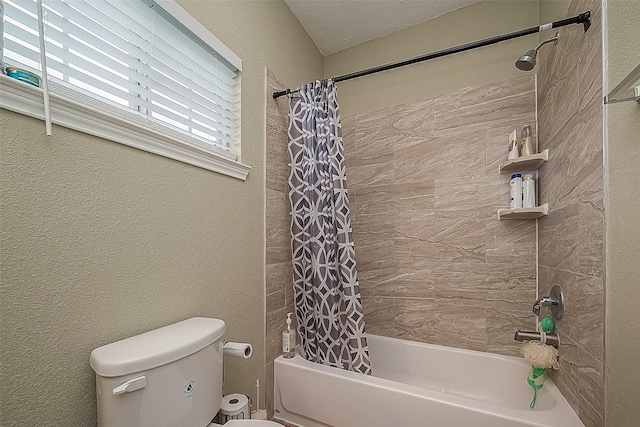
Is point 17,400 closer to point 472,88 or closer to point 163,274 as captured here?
point 163,274

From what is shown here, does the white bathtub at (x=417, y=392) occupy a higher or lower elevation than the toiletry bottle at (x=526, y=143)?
lower

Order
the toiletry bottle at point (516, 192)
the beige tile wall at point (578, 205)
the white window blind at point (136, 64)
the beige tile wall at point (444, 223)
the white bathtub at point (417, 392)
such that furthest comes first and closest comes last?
1. the beige tile wall at point (444, 223)
2. the toiletry bottle at point (516, 192)
3. the white bathtub at point (417, 392)
4. the beige tile wall at point (578, 205)
5. the white window blind at point (136, 64)

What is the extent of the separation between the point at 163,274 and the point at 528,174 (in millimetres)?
1928

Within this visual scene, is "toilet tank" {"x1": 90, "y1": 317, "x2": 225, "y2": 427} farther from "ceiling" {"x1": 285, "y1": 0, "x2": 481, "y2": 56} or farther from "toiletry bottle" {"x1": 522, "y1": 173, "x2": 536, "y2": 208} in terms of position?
"ceiling" {"x1": 285, "y1": 0, "x2": 481, "y2": 56}

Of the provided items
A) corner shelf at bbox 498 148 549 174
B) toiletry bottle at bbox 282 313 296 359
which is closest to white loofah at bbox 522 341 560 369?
corner shelf at bbox 498 148 549 174

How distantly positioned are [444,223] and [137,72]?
72.4 inches

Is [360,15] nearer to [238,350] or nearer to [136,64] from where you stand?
[136,64]

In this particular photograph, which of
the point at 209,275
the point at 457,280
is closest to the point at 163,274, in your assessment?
the point at 209,275

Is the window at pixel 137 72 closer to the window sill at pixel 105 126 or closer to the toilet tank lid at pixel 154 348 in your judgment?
the window sill at pixel 105 126

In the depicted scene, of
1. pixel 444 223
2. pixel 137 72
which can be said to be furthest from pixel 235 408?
pixel 444 223

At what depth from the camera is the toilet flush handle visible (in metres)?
0.73

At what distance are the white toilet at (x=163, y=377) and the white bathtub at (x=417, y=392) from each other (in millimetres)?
511

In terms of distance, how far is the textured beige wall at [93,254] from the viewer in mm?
681

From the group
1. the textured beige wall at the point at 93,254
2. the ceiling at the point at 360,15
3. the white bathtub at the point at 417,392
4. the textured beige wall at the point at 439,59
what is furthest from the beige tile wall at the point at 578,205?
the textured beige wall at the point at 93,254
